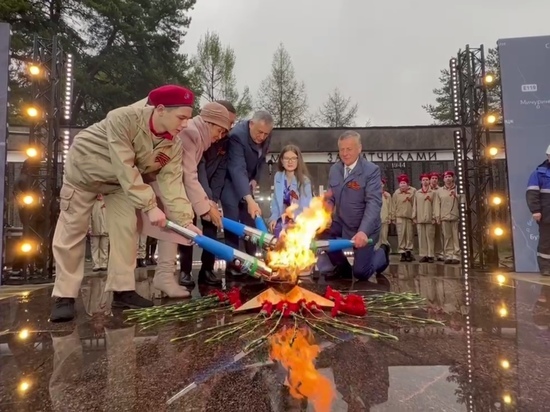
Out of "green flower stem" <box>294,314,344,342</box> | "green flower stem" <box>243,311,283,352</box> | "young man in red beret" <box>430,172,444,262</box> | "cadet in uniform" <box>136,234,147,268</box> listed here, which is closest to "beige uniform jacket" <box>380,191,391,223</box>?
"young man in red beret" <box>430,172,444,262</box>

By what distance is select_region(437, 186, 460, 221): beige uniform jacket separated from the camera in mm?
8562

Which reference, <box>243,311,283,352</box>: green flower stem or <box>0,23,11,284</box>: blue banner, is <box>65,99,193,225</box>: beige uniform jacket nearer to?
<box>243,311,283,352</box>: green flower stem

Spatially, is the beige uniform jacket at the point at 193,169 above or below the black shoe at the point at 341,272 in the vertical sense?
above

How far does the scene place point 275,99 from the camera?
23938 mm

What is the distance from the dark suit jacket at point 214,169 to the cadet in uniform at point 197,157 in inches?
16.9

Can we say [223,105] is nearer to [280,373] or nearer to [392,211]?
[280,373]

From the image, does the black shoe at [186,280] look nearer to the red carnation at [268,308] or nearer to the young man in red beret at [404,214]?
the red carnation at [268,308]

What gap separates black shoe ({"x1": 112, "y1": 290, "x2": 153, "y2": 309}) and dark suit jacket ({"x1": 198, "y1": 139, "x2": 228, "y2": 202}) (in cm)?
135

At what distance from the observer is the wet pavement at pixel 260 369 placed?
144 cm

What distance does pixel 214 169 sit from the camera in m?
4.47

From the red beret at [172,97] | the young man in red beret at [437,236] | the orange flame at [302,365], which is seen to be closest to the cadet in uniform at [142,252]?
the red beret at [172,97]

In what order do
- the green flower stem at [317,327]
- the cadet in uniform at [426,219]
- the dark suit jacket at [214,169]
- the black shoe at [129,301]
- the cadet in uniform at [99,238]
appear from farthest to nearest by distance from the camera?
the cadet in uniform at [426,219] → the cadet in uniform at [99,238] → the dark suit jacket at [214,169] → the black shoe at [129,301] → the green flower stem at [317,327]

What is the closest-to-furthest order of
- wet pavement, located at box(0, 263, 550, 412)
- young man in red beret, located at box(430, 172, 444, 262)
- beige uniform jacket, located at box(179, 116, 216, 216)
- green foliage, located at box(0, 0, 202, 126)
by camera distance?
wet pavement, located at box(0, 263, 550, 412) < beige uniform jacket, located at box(179, 116, 216, 216) < young man in red beret, located at box(430, 172, 444, 262) < green foliage, located at box(0, 0, 202, 126)

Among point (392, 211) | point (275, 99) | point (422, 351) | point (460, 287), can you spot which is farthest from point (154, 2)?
point (422, 351)
